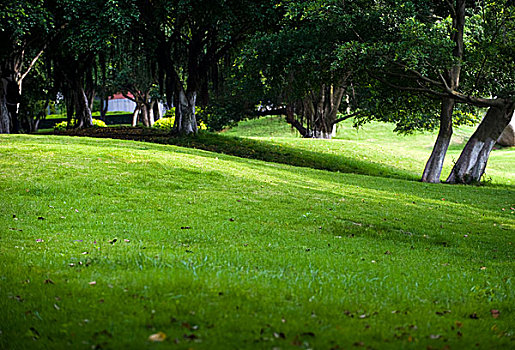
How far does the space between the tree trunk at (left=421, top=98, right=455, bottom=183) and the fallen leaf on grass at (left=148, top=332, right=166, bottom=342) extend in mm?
19878

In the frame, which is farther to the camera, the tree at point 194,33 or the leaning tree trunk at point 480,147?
the tree at point 194,33

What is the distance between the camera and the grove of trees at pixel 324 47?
18859 mm

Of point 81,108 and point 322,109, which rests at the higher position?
point 322,109

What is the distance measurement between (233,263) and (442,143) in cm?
1761

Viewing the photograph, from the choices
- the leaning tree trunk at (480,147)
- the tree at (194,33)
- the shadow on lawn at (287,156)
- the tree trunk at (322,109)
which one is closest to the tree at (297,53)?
the tree at (194,33)

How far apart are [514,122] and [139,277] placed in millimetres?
46276

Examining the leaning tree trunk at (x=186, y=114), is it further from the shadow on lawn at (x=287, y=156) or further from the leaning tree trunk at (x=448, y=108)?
the leaning tree trunk at (x=448, y=108)

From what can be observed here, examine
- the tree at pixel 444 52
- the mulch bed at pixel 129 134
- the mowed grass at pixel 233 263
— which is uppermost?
the tree at pixel 444 52

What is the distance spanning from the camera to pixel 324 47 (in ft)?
67.3

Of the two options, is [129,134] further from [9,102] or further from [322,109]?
[322,109]

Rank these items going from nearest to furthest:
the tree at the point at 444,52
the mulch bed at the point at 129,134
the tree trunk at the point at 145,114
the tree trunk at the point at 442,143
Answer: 1. the tree at the point at 444,52
2. the tree trunk at the point at 442,143
3. the mulch bed at the point at 129,134
4. the tree trunk at the point at 145,114

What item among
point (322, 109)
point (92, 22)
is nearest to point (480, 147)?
point (322, 109)

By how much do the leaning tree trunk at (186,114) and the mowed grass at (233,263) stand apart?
11.9 meters

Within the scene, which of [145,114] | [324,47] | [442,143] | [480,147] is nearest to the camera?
[324,47]
